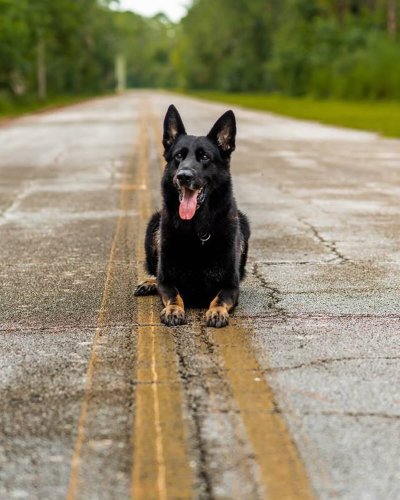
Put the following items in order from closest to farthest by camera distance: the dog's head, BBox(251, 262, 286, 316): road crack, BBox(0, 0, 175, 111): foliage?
the dog's head
BBox(251, 262, 286, 316): road crack
BBox(0, 0, 175, 111): foliage

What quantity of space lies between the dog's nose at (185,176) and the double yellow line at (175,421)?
88 centimetres

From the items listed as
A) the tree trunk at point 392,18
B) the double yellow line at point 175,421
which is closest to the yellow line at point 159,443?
the double yellow line at point 175,421

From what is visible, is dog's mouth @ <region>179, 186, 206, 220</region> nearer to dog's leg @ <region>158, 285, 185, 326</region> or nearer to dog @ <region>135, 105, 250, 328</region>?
dog @ <region>135, 105, 250, 328</region>

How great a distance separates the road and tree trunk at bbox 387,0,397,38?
53968 millimetres

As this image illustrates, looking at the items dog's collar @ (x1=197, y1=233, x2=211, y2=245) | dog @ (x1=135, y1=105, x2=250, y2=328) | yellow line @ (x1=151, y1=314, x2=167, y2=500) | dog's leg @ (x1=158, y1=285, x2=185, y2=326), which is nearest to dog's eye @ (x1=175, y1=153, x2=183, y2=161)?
dog @ (x1=135, y1=105, x2=250, y2=328)

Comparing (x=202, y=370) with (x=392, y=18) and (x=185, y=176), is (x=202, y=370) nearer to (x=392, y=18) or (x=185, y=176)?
(x=185, y=176)

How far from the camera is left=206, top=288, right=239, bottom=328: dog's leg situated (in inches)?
211

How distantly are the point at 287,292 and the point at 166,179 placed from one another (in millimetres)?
1278

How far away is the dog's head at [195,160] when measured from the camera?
5531 mm

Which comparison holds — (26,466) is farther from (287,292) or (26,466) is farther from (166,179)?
(287,292)

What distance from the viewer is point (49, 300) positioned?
6.23 meters

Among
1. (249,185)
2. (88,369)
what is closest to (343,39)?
(249,185)

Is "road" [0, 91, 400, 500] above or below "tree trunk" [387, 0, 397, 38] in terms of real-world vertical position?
below

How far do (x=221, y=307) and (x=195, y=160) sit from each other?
93 cm
